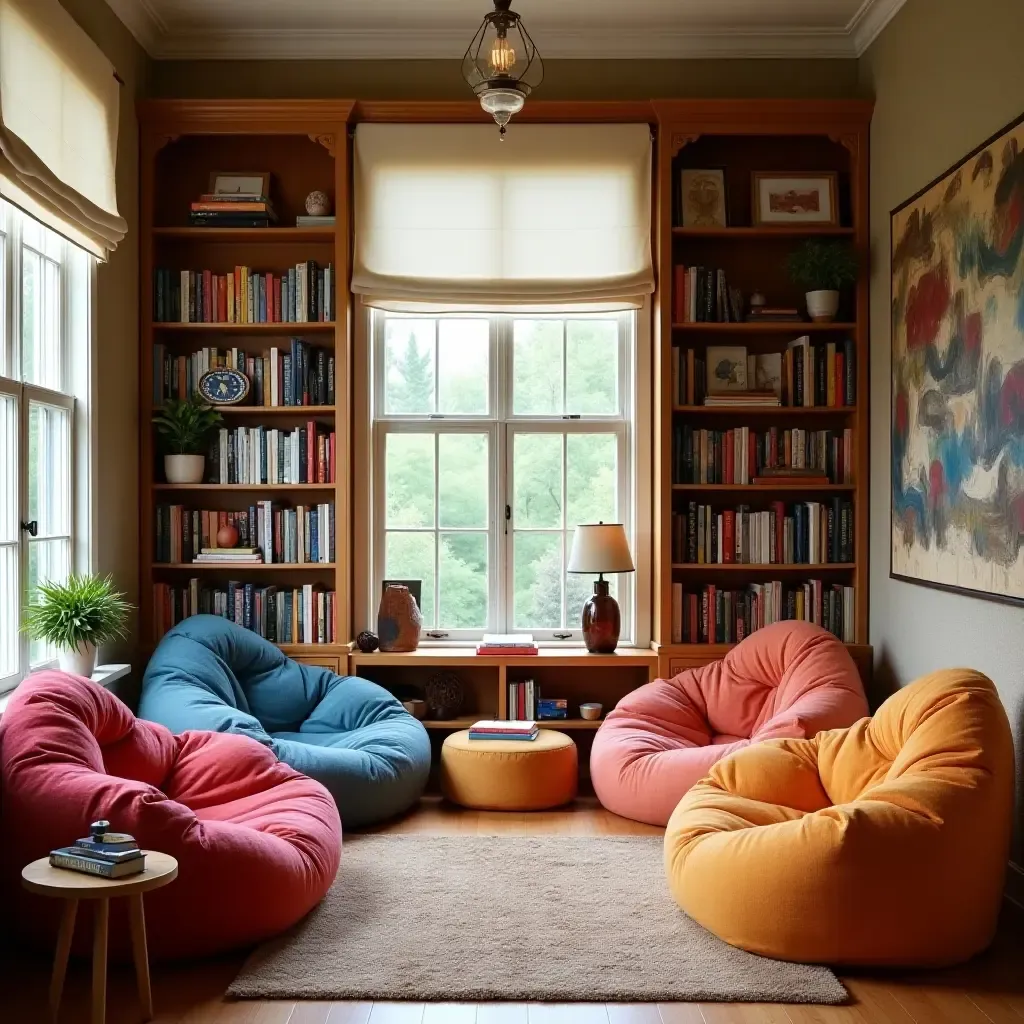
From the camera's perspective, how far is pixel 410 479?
5.66m

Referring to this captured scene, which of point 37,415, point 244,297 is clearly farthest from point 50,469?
point 244,297

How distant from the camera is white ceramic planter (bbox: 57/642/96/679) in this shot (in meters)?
4.05

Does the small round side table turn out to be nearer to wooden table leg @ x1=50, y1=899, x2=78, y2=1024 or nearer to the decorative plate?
wooden table leg @ x1=50, y1=899, x2=78, y2=1024

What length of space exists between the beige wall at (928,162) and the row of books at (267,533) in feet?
8.63

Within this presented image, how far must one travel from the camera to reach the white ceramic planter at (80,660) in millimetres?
4055

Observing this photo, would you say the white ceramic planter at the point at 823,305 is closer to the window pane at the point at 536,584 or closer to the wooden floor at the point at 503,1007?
the window pane at the point at 536,584

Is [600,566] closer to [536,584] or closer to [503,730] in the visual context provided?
[536,584]

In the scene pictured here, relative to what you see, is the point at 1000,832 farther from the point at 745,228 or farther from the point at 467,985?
the point at 745,228

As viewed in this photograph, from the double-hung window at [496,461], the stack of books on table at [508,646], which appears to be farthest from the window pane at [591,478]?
the stack of books on table at [508,646]

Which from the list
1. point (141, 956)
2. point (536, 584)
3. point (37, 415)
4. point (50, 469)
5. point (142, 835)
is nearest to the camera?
point (141, 956)

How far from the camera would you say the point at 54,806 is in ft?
10.3

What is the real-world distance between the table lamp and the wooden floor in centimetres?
232

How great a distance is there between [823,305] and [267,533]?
287 cm

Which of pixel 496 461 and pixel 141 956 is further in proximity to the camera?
pixel 496 461
